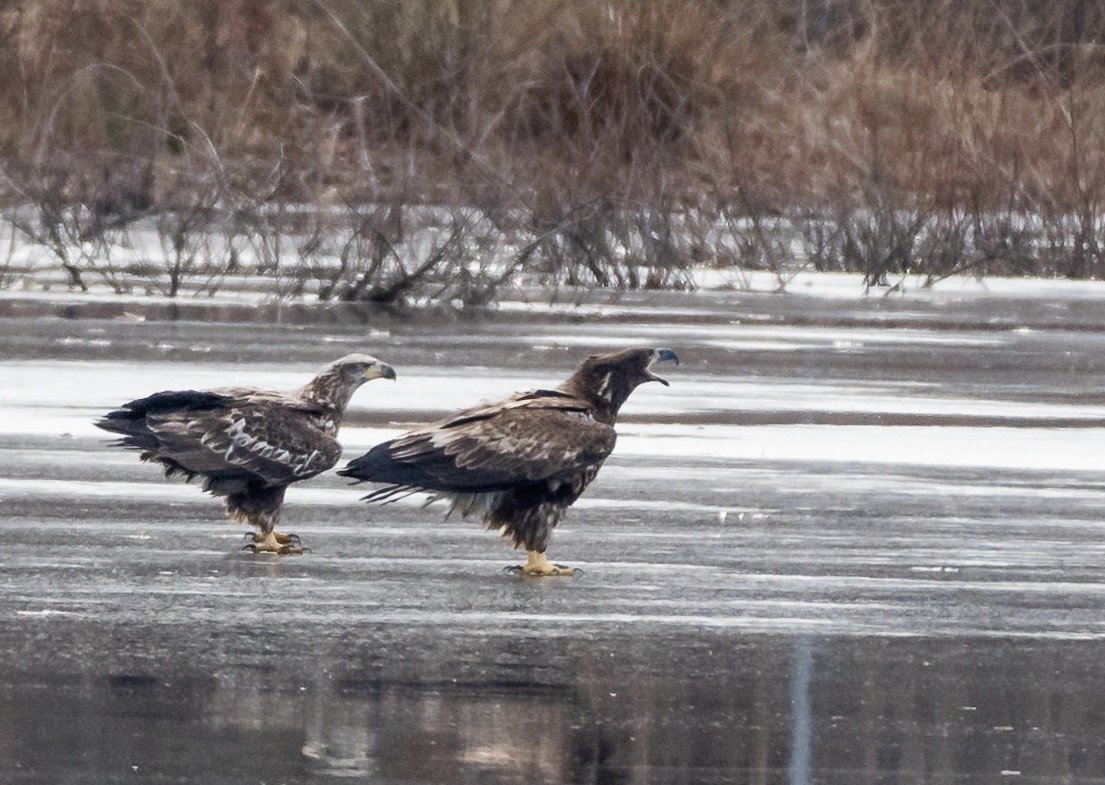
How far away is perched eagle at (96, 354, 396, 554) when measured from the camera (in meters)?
9.48

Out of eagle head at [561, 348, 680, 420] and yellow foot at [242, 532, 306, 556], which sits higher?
eagle head at [561, 348, 680, 420]

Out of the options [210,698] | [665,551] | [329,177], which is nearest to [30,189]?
[329,177]

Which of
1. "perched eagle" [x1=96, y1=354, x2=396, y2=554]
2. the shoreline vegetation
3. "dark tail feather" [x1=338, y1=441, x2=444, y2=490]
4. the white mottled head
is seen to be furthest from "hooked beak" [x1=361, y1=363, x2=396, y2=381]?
the shoreline vegetation

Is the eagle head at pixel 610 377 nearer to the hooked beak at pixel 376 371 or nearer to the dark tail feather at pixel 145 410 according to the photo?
the hooked beak at pixel 376 371

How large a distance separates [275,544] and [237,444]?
41cm

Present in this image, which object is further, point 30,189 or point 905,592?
point 30,189

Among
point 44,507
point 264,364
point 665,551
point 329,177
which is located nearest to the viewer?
point 665,551

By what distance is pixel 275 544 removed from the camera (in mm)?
9359

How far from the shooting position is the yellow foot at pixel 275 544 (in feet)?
30.6

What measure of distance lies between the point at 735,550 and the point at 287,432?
1.64m

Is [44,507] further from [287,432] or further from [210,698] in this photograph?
[210,698]

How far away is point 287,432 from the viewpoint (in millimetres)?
9578

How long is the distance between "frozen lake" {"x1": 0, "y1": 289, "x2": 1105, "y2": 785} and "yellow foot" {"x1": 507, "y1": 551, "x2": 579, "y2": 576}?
66 mm

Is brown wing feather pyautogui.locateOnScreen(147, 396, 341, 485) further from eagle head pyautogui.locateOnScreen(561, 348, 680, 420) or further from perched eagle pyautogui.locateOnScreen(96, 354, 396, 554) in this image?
eagle head pyautogui.locateOnScreen(561, 348, 680, 420)
